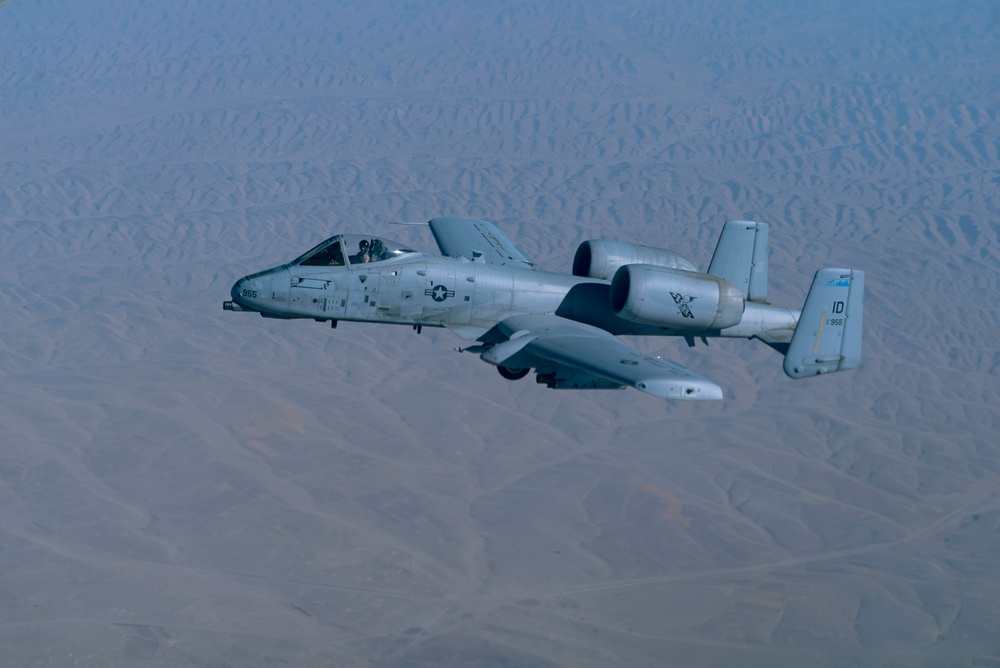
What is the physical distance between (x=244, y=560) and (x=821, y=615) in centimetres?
6441

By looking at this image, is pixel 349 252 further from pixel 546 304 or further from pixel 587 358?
pixel 587 358

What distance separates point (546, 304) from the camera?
110ft

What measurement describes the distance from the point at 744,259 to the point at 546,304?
7.85m

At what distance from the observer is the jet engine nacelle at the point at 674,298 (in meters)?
31.2

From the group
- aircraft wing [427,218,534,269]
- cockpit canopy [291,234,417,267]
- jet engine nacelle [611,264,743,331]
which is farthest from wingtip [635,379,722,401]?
aircraft wing [427,218,534,269]

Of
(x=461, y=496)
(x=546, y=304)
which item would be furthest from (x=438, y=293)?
(x=461, y=496)

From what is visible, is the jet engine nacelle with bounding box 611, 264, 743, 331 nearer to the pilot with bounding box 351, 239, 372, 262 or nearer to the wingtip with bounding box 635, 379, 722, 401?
the wingtip with bounding box 635, 379, 722, 401

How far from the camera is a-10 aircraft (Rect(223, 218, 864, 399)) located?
30.9m

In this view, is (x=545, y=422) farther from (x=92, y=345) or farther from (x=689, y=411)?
(x=92, y=345)

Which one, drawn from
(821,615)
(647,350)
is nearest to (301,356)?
(647,350)

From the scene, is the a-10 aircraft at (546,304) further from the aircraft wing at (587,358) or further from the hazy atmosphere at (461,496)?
the hazy atmosphere at (461,496)

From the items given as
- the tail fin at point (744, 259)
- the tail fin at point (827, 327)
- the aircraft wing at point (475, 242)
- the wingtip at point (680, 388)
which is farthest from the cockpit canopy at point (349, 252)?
the tail fin at point (827, 327)

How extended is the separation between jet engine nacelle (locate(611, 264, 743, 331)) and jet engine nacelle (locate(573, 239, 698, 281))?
224 centimetres

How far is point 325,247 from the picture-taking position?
31.5 meters
